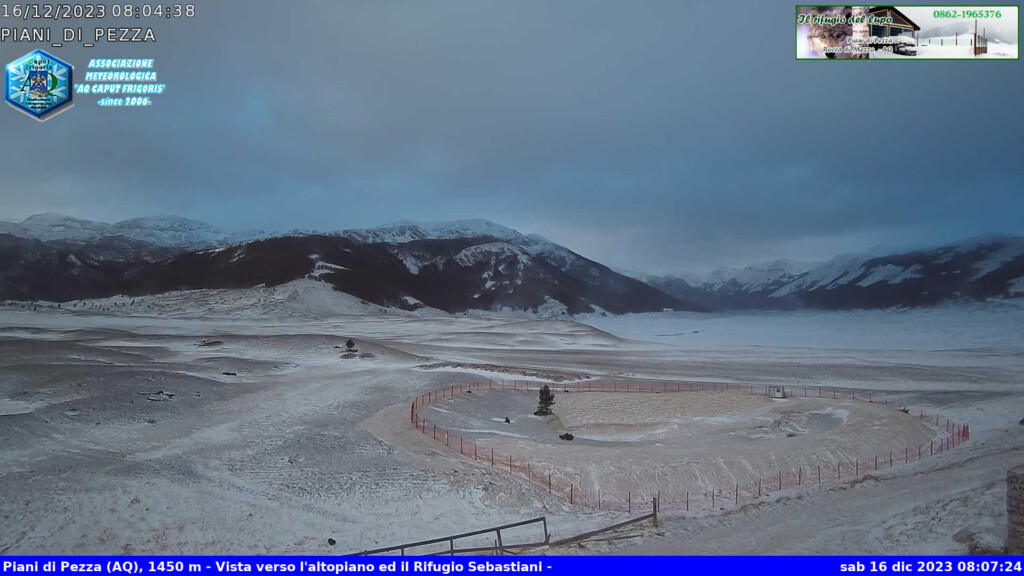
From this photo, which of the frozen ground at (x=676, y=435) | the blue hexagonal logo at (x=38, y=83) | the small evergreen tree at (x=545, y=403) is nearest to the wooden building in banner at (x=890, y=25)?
the frozen ground at (x=676, y=435)

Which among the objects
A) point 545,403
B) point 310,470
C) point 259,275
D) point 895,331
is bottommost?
point 545,403

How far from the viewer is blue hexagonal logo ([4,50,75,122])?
2697 cm

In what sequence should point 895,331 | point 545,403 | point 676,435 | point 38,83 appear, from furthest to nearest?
point 895,331 < point 545,403 < point 676,435 < point 38,83

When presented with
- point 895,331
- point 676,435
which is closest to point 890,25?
point 676,435

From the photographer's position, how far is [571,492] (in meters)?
20.4

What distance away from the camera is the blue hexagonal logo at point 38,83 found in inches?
1062

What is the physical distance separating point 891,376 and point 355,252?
498 ft

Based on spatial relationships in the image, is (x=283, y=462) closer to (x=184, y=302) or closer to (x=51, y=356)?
(x=51, y=356)

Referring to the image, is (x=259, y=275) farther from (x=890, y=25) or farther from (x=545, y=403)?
(x=890, y=25)

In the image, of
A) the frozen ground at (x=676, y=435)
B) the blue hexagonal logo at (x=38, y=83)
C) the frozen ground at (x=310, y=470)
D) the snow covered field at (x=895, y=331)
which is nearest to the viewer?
the frozen ground at (x=310, y=470)

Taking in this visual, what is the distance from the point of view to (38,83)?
2711 centimetres

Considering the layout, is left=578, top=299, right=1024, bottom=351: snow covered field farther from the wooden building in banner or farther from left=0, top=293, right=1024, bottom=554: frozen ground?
the wooden building in banner

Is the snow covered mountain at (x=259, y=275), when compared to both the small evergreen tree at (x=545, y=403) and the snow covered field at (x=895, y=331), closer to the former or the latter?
the snow covered field at (x=895, y=331)
